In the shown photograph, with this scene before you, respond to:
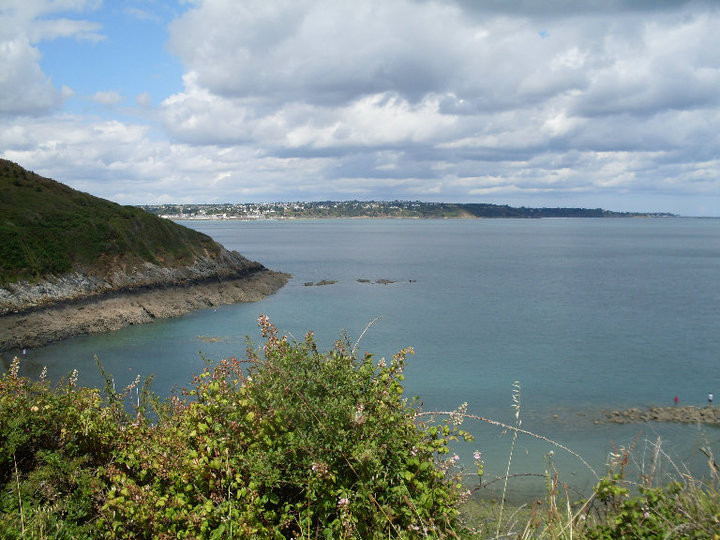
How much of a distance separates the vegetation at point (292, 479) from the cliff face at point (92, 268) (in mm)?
30944

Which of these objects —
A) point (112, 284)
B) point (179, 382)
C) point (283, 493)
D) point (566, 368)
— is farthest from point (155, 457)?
point (112, 284)

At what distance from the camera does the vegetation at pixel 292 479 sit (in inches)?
196

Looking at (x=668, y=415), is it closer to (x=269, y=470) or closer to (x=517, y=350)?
(x=517, y=350)

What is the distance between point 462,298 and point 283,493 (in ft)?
158

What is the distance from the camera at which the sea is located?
18234 millimetres

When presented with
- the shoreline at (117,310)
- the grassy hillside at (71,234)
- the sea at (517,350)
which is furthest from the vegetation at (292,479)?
the grassy hillside at (71,234)

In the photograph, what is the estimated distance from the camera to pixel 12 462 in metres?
6.90

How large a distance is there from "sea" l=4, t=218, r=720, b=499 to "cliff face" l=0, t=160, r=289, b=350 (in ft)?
8.47

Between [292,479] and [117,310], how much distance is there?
40466 millimetres

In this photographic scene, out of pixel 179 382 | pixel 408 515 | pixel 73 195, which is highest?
pixel 73 195

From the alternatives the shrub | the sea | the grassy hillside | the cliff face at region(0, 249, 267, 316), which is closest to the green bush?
the shrub

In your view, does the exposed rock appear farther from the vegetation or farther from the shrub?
the shrub

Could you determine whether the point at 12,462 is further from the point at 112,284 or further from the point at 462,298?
the point at 462,298

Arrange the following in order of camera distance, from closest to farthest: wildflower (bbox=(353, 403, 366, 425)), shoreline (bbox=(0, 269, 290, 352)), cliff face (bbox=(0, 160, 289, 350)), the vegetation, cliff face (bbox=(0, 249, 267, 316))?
the vegetation < wildflower (bbox=(353, 403, 366, 425)) < shoreline (bbox=(0, 269, 290, 352)) < cliff face (bbox=(0, 160, 289, 350)) < cliff face (bbox=(0, 249, 267, 316))
